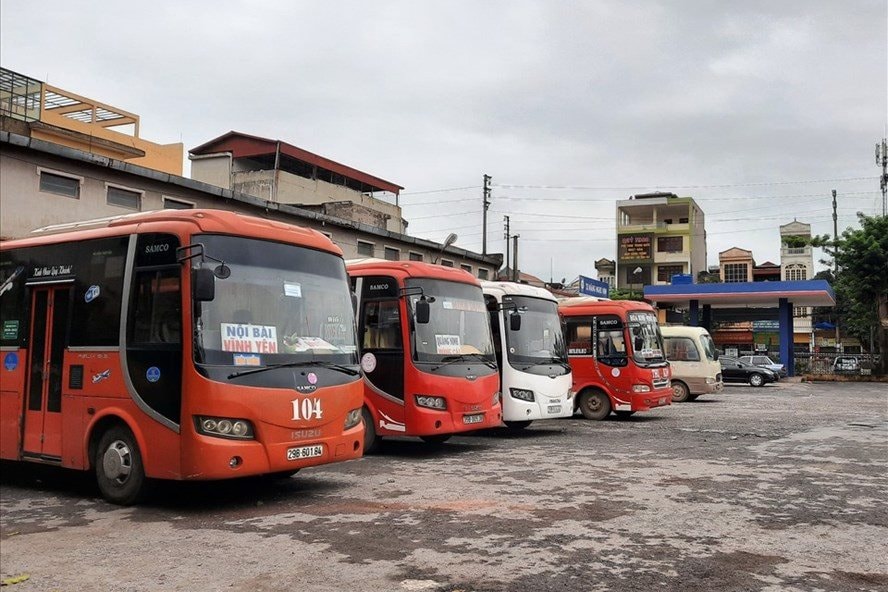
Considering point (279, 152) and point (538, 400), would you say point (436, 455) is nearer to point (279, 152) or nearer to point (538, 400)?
point (538, 400)

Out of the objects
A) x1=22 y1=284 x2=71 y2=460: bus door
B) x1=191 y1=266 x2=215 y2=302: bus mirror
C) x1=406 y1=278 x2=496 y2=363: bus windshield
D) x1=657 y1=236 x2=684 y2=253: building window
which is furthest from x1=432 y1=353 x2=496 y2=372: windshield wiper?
x1=657 y1=236 x2=684 y2=253: building window

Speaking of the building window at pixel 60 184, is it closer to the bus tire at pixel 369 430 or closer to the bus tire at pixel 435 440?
the bus tire at pixel 435 440

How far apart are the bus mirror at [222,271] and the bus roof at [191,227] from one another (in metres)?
0.40

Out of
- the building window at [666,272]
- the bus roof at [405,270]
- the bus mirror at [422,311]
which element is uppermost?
the building window at [666,272]

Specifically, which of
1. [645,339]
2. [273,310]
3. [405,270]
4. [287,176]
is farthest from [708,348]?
[287,176]

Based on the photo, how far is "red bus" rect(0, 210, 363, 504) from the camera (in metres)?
7.48

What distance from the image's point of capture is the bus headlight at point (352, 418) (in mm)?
8531

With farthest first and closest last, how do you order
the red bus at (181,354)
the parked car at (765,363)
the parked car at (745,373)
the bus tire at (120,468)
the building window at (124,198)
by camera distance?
1. the parked car at (765,363)
2. the parked car at (745,373)
3. the building window at (124,198)
4. the bus tire at (120,468)
5. the red bus at (181,354)

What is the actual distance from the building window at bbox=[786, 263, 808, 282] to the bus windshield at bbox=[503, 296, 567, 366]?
61165 mm

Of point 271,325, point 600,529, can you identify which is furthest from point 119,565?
point 600,529

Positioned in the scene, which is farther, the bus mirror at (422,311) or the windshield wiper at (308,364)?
the bus mirror at (422,311)

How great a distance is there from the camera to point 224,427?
7.45 metres

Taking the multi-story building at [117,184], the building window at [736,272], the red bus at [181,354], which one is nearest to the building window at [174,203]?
the multi-story building at [117,184]

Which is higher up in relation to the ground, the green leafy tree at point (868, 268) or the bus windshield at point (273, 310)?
the green leafy tree at point (868, 268)
